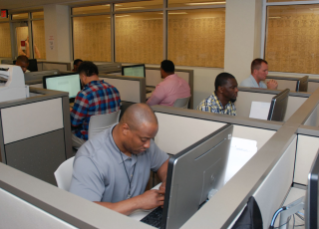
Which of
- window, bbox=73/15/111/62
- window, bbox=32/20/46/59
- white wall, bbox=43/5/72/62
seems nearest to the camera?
window, bbox=73/15/111/62

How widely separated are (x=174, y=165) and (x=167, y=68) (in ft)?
11.2

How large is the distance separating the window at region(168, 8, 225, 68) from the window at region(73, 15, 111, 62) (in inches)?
70.9

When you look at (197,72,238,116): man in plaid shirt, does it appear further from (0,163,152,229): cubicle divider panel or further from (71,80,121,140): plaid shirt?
(0,163,152,229): cubicle divider panel

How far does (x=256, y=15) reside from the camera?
15.3 feet

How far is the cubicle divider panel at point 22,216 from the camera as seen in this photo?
2.64 ft

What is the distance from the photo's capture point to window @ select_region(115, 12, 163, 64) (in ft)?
20.7

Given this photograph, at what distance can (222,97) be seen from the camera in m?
2.46

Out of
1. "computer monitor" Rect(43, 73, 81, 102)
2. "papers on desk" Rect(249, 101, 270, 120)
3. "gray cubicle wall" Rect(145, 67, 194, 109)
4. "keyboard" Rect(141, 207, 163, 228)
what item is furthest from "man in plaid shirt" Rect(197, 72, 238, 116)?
"gray cubicle wall" Rect(145, 67, 194, 109)

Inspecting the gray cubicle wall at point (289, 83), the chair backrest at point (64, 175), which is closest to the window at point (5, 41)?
the gray cubicle wall at point (289, 83)

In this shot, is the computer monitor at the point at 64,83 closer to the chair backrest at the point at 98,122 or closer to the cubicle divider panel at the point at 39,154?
the cubicle divider panel at the point at 39,154

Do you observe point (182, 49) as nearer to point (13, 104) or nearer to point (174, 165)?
point (13, 104)

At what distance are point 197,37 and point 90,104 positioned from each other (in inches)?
138

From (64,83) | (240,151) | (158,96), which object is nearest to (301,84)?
(240,151)

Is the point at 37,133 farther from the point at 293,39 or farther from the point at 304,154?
the point at 293,39
